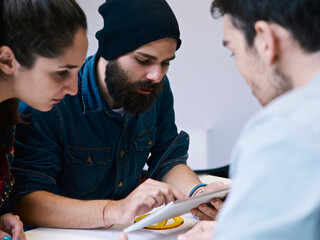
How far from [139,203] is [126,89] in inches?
17.7

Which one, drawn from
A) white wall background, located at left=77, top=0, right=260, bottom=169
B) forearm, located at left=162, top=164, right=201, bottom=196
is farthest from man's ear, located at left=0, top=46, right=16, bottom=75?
white wall background, located at left=77, top=0, right=260, bottom=169

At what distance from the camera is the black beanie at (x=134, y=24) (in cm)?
157

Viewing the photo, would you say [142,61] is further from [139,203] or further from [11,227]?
[11,227]

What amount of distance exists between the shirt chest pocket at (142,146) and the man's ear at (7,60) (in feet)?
2.14

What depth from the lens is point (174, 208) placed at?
1.21 meters

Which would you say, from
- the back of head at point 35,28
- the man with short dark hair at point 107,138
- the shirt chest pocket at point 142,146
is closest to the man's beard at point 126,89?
the man with short dark hair at point 107,138

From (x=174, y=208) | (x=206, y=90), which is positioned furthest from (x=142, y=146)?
(x=206, y=90)

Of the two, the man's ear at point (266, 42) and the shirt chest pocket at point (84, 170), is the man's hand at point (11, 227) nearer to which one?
the shirt chest pocket at point (84, 170)

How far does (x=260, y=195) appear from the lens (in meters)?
0.61

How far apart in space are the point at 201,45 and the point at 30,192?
6.48 feet

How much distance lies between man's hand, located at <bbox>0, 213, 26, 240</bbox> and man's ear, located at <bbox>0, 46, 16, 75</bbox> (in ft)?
1.41

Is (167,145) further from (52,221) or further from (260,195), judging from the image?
(260,195)

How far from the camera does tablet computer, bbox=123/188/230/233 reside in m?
1.18

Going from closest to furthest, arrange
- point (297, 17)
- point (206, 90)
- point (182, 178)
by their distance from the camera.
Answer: point (297, 17) < point (182, 178) < point (206, 90)
